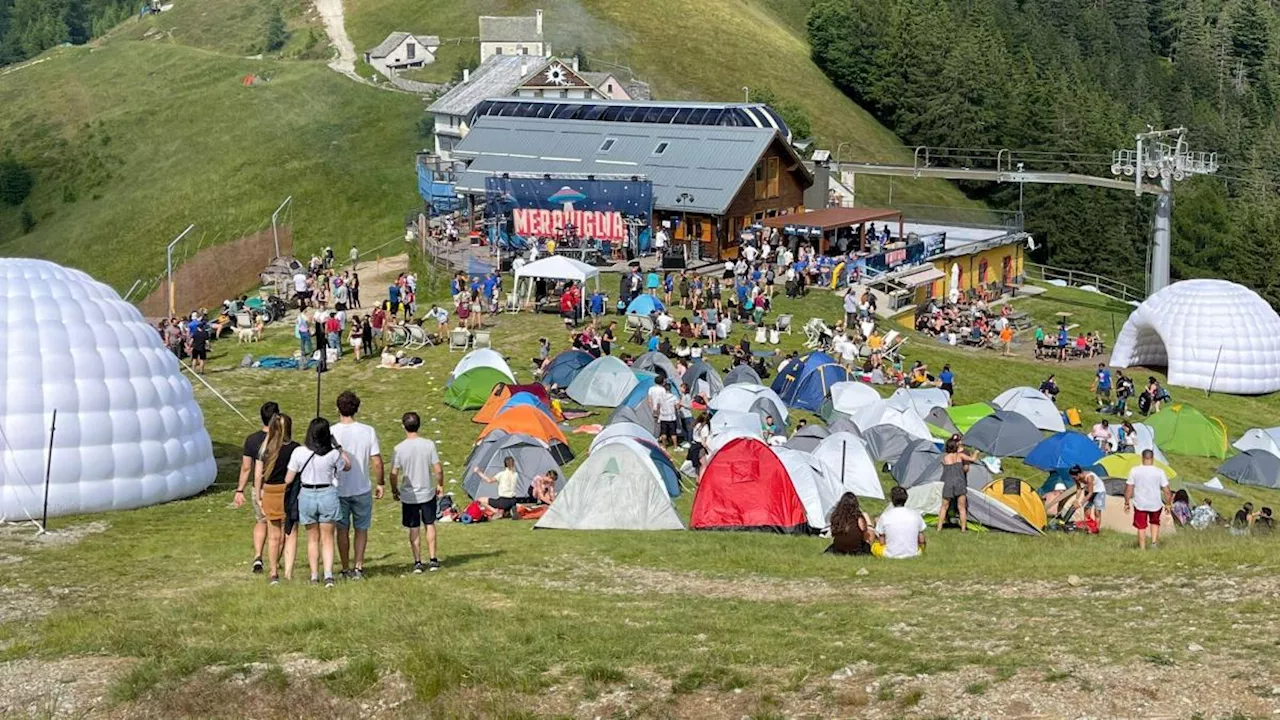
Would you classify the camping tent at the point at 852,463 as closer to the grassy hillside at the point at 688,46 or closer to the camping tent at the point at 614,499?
the camping tent at the point at 614,499

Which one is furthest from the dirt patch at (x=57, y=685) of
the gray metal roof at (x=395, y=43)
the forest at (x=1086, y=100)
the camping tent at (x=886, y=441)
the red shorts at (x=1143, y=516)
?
the gray metal roof at (x=395, y=43)

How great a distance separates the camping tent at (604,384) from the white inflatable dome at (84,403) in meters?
12.6

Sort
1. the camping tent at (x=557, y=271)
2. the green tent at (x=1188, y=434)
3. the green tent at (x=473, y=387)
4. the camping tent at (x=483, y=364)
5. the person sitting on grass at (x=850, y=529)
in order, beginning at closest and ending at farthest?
the person sitting on grass at (x=850, y=529)
the green tent at (x=473, y=387)
the camping tent at (x=483, y=364)
the green tent at (x=1188, y=434)
the camping tent at (x=557, y=271)

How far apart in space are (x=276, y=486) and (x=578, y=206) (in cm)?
4016

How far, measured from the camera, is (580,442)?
109 feet

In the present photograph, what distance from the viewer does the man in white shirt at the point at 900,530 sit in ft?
67.0

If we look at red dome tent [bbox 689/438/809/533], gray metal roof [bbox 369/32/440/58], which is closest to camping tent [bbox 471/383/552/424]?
red dome tent [bbox 689/438/809/533]

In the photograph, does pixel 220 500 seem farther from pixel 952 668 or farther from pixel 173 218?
pixel 173 218

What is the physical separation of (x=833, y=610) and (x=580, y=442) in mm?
17315

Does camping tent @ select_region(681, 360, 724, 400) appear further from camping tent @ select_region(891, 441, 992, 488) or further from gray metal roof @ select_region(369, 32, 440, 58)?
gray metal roof @ select_region(369, 32, 440, 58)

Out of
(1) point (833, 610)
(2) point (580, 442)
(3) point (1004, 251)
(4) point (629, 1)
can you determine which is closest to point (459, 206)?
(3) point (1004, 251)

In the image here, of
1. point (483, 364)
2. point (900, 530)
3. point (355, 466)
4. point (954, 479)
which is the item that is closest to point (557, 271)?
point (483, 364)

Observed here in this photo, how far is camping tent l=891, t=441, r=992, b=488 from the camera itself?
102 ft

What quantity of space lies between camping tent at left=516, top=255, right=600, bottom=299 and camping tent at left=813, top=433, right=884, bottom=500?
16.1 metres
